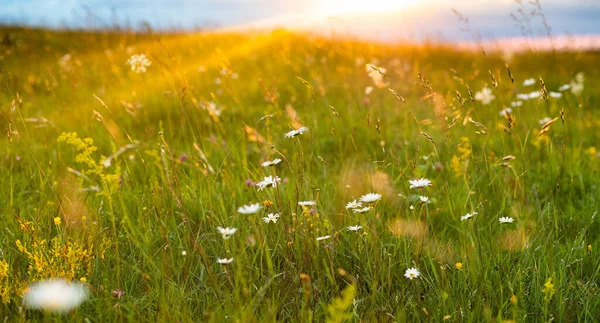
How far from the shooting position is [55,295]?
2.05m

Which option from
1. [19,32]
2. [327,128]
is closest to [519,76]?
[327,128]

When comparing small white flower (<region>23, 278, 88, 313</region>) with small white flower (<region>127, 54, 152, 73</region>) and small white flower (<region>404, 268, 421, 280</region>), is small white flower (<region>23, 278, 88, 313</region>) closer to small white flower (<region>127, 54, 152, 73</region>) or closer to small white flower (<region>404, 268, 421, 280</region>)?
small white flower (<region>404, 268, 421, 280</region>)

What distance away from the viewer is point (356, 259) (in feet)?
7.88

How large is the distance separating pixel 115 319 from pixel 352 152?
101 inches

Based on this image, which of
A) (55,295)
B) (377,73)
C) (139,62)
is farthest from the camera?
(377,73)

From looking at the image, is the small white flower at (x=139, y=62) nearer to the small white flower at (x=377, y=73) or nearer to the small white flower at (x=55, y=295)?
the small white flower at (x=377, y=73)

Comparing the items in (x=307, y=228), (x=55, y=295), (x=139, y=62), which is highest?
(x=139, y=62)

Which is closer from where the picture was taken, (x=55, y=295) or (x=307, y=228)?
(x=55, y=295)

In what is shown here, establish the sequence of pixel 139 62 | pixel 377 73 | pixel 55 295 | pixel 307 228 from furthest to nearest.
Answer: pixel 377 73 < pixel 139 62 < pixel 307 228 < pixel 55 295

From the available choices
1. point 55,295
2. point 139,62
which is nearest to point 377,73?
point 139,62

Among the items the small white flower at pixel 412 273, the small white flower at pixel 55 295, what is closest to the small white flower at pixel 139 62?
the small white flower at pixel 55 295

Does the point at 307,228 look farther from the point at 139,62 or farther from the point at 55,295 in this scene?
the point at 139,62

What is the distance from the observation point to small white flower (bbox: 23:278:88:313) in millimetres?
2014

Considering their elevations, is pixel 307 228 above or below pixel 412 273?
above
